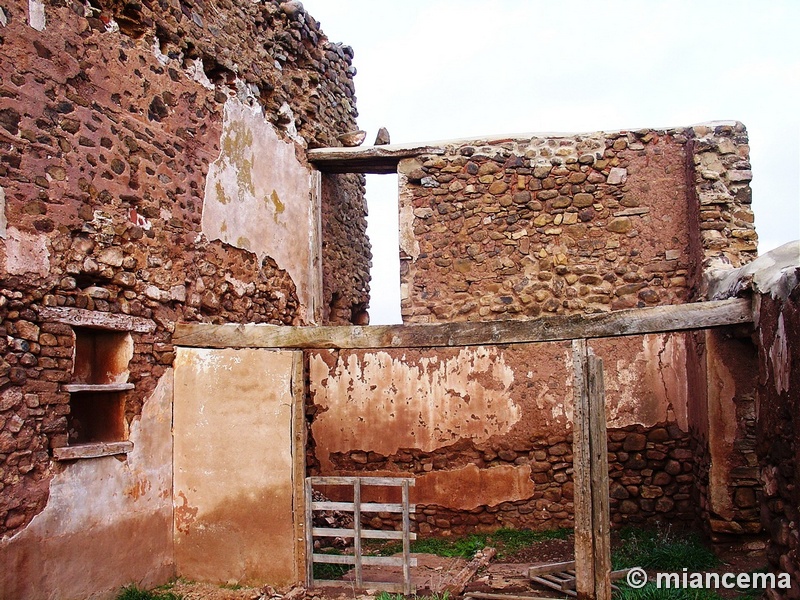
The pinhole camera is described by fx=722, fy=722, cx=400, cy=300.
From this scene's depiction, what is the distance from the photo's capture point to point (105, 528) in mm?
5352

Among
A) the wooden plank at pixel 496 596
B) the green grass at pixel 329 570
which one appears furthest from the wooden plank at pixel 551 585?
the green grass at pixel 329 570

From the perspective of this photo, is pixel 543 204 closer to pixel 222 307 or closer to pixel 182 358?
pixel 222 307

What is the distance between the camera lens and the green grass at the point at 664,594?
5301 millimetres

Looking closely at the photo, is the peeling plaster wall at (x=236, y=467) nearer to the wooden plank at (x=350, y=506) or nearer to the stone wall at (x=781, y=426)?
the wooden plank at (x=350, y=506)

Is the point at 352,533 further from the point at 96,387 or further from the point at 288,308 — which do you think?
the point at 288,308

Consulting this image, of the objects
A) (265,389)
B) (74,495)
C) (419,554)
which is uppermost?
(265,389)

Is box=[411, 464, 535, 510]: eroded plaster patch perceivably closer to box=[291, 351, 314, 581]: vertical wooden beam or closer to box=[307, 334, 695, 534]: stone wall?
box=[307, 334, 695, 534]: stone wall

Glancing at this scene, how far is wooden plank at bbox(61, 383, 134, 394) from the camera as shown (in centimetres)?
513

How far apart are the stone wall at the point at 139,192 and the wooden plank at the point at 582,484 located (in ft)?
10.9

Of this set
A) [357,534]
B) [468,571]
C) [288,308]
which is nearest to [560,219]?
[288,308]

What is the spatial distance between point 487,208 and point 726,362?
3.04 meters

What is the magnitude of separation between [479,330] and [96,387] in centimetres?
293

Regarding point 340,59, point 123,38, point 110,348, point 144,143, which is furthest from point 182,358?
point 340,59

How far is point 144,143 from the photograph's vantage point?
6070mm
